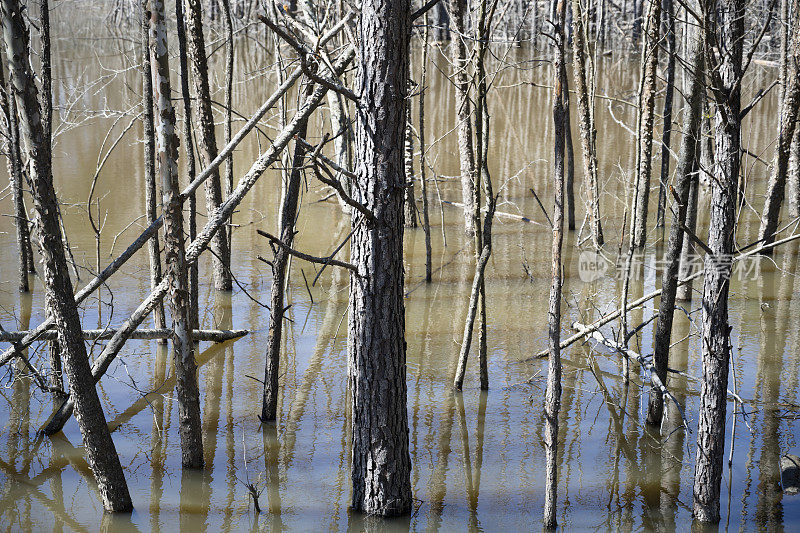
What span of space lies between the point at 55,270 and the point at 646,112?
7.08 metres

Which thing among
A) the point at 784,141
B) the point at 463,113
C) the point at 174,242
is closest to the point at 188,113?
the point at 174,242

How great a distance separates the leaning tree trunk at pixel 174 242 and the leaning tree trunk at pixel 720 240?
3628 millimetres

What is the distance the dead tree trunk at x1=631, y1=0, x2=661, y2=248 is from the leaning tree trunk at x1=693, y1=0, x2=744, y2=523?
1.32 m

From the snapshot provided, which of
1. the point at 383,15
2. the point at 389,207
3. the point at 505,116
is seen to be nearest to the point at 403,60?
the point at 383,15

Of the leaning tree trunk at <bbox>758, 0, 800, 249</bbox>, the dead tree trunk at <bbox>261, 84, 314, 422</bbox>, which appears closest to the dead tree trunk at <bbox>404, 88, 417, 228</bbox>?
the leaning tree trunk at <bbox>758, 0, 800, 249</bbox>

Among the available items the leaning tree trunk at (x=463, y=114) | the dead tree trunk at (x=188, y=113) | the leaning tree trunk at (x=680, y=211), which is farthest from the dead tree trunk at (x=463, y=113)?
the leaning tree trunk at (x=680, y=211)

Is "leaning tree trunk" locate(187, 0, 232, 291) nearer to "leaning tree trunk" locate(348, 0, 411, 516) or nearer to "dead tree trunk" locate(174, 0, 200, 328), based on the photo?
"dead tree trunk" locate(174, 0, 200, 328)

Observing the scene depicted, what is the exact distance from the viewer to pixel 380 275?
16.7ft

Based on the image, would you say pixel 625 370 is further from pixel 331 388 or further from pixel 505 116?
pixel 505 116

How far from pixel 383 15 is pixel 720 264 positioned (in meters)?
2.75

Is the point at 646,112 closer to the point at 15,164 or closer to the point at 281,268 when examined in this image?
the point at 281,268

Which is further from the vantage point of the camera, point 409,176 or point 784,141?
point 409,176

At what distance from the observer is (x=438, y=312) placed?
10109mm

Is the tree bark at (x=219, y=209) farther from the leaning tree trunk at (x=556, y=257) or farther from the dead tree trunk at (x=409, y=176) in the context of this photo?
the dead tree trunk at (x=409, y=176)
